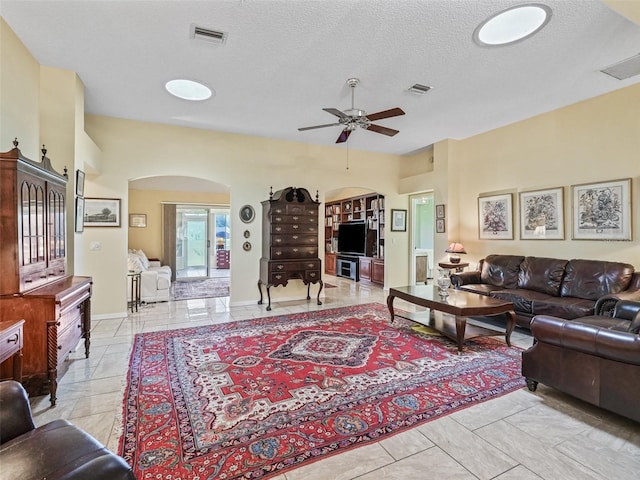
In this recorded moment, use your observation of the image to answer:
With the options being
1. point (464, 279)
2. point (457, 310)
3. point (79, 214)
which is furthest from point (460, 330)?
point (79, 214)

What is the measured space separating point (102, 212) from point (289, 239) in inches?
112

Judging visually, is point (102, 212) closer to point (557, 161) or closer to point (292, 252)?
point (292, 252)

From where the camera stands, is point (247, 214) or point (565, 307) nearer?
point (565, 307)

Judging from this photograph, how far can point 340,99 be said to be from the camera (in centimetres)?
412

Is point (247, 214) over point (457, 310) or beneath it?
over

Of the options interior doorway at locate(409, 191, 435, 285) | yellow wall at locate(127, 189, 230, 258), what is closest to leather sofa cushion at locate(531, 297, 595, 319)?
interior doorway at locate(409, 191, 435, 285)

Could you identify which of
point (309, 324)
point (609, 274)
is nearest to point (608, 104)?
point (609, 274)

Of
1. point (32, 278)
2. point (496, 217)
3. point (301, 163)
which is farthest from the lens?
point (301, 163)

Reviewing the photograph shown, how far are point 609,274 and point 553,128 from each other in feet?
7.25

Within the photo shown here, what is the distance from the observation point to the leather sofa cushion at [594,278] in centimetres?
364

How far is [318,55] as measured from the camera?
309 cm

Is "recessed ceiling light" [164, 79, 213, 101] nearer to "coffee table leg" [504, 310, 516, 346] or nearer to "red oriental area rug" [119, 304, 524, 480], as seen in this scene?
"red oriental area rug" [119, 304, 524, 480]

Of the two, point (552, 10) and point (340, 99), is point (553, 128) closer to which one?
point (552, 10)

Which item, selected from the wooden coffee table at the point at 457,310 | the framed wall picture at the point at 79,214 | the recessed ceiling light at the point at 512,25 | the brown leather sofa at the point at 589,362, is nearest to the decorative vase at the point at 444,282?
the wooden coffee table at the point at 457,310
